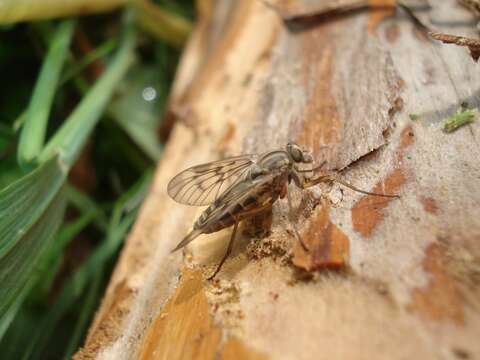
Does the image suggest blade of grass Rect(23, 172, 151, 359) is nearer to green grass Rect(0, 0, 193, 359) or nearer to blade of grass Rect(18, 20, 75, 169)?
green grass Rect(0, 0, 193, 359)

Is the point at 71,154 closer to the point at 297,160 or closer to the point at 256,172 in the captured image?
the point at 256,172

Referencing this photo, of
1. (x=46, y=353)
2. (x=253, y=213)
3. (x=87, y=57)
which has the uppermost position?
(x=87, y=57)

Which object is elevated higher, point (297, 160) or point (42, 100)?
point (42, 100)

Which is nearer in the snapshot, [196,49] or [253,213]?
[253,213]

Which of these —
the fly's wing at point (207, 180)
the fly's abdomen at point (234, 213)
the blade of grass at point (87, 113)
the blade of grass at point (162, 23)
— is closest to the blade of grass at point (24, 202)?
the blade of grass at point (87, 113)

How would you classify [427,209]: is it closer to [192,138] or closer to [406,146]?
[406,146]

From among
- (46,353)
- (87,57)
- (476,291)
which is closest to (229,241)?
(476,291)

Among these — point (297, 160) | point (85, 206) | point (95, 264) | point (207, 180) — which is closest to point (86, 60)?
point (85, 206)
